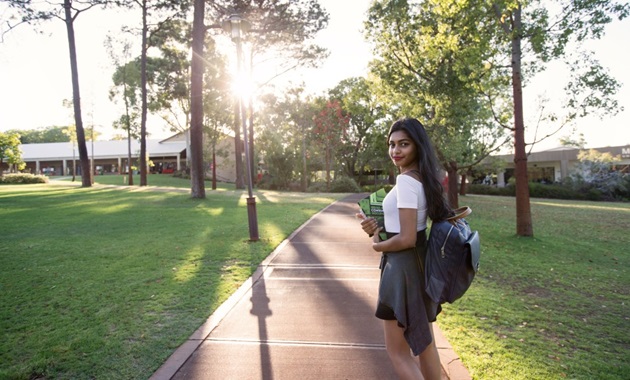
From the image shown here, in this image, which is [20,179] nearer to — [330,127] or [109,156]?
[109,156]

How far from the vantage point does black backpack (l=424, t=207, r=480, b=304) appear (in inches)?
85.6

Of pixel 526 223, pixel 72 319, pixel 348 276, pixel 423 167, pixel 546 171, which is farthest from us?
pixel 546 171

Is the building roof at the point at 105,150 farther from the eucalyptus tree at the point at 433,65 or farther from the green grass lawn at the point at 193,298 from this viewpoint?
the green grass lawn at the point at 193,298

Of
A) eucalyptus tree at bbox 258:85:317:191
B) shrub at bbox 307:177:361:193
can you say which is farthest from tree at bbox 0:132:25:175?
shrub at bbox 307:177:361:193

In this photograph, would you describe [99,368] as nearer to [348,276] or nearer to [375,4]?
[348,276]

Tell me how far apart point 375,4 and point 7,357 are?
1394 centimetres

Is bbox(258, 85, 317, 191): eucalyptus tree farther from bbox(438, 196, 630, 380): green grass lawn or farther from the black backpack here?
the black backpack

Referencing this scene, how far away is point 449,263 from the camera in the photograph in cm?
218

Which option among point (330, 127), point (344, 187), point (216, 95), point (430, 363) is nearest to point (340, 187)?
point (344, 187)

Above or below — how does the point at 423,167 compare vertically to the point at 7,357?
above

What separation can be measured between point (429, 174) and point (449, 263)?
0.50 meters

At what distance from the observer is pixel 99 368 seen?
323 centimetres

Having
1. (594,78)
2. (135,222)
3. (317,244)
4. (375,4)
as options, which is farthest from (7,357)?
(375,4)

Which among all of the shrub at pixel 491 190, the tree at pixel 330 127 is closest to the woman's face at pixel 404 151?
the tree at pixel 330 127
